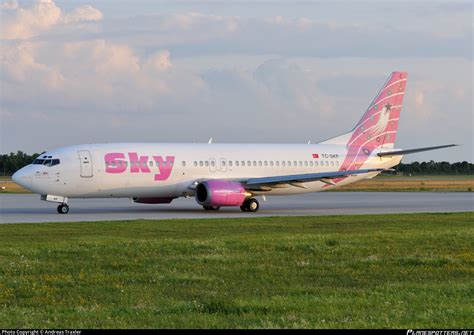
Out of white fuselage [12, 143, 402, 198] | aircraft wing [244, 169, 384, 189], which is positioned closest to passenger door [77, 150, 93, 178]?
white fuselage [12, 143, 402, 198]

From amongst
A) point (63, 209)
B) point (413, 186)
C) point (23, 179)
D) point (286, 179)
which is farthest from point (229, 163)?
point (413, 186)

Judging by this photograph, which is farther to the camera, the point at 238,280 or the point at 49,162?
the point at 49,162

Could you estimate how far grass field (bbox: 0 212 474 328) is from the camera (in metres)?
12.2

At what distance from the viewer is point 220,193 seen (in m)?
42.2

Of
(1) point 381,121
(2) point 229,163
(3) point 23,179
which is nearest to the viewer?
(3) point 23,179

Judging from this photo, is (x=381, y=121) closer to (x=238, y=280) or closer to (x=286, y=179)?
(x=286, y=179)

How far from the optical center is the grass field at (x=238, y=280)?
12250 millimetres

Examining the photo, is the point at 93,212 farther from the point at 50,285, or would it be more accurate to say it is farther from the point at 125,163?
the point at 50,285

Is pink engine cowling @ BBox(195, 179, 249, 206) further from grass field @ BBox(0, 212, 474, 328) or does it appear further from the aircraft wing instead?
grass field @ BBox(0, 212, 474, 328)

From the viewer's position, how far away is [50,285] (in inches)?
610

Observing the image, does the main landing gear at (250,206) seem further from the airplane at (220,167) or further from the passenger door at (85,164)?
the passenger door at (85,164)

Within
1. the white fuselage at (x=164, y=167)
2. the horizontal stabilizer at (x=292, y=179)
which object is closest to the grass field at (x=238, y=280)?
the white fuselage at (x=164, y=167)

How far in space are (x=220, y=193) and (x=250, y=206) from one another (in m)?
2.29

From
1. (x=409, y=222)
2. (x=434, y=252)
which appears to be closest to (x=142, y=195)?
(x=409, y=222)
